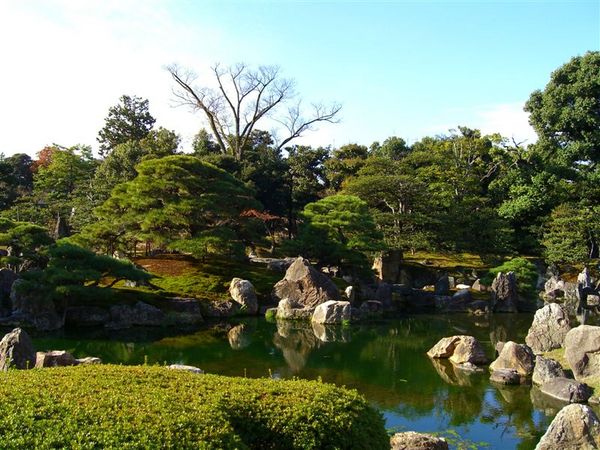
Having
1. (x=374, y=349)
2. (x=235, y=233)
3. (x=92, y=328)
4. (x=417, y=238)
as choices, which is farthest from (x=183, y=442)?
(x=417, y=238)

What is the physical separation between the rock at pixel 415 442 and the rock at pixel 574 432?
1367 millimetres

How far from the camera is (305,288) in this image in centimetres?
2117

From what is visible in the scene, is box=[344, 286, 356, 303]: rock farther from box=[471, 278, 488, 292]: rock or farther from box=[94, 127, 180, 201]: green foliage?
box=[94, 127, 180, 201]: green foliage

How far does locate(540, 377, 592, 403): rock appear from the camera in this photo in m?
10.5

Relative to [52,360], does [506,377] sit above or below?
below

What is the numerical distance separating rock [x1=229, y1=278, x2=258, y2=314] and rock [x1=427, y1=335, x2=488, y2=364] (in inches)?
→ 315

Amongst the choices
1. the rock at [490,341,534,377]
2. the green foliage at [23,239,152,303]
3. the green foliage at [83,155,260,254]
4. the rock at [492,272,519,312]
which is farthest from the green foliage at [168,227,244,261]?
the rock at [490,341,534,377]

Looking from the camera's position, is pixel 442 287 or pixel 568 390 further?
pixel 442 287

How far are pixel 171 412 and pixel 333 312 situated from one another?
50.6 feet

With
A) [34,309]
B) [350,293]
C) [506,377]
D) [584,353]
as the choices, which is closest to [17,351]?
[34,309]

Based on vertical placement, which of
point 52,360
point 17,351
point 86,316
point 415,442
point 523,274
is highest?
point 523,274

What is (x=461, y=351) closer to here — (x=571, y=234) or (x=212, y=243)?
(x=212, y=243)

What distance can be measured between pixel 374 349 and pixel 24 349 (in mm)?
9123

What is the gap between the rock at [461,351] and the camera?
535 inches
